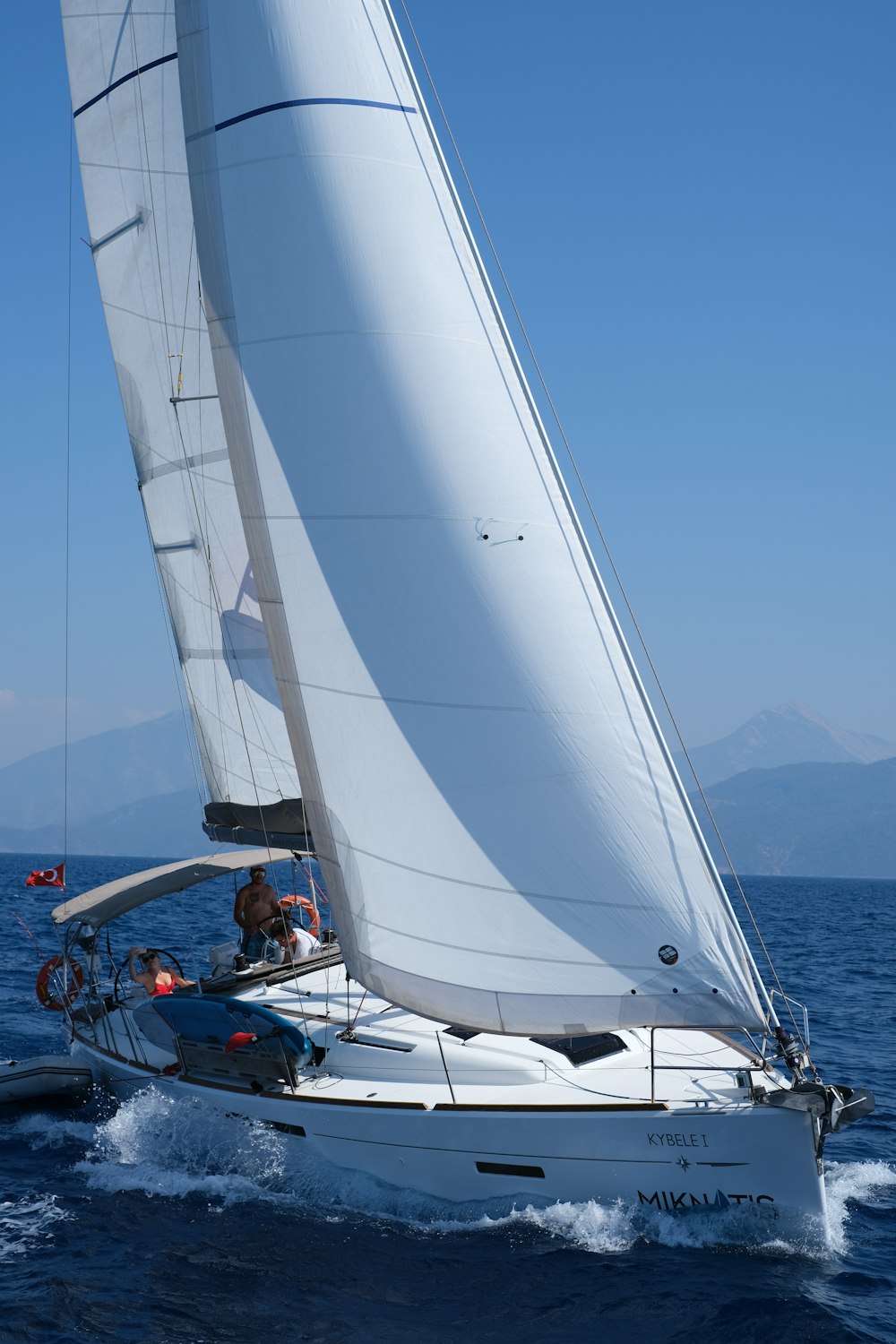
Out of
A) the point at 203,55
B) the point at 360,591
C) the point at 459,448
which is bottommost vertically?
the point at 360,591

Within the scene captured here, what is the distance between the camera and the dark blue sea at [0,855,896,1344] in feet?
25.2

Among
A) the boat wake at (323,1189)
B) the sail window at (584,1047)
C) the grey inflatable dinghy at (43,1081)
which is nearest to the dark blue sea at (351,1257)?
the boat wake at (323,1189)

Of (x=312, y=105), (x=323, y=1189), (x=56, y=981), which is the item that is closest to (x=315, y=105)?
(x=312, y=105)

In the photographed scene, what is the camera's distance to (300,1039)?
33.0 ft

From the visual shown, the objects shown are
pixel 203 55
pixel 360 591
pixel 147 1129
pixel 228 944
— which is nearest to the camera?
pixel 360 591

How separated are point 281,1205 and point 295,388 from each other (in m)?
6.96

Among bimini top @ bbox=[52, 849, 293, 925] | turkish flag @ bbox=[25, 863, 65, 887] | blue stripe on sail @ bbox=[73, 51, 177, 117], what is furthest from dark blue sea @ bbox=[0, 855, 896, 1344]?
blue stripe on sail @ bbox=[73, 51, 177, 117]

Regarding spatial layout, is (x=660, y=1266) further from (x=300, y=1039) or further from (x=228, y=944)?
(x=228, y=944)

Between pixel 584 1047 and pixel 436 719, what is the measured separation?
356 cm

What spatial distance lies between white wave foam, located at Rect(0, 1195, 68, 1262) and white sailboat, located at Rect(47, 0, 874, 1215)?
62.8 inches

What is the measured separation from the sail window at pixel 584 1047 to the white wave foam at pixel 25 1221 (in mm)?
4480

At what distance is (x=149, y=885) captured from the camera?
1344 centimetres

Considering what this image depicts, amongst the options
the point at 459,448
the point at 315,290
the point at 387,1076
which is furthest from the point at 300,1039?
the point at 315,290

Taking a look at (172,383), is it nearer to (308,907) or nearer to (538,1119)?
(308,907)
